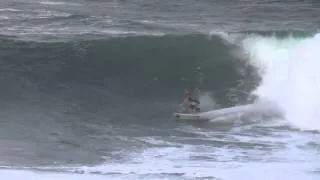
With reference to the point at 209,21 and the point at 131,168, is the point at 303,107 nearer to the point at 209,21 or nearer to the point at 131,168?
the point at 131,168

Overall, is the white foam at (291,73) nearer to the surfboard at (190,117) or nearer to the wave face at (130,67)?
the wave face at (130,67)

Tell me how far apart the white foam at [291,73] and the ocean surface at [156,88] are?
0.17ft

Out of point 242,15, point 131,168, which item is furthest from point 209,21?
point 131,168

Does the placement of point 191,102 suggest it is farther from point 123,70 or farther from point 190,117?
point 123,70

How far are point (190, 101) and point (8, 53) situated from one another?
763 centimetres

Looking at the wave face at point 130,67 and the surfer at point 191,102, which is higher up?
the wave face at point 130,67

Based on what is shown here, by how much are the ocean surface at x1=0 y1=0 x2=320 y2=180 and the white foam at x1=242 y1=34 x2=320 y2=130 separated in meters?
0.05

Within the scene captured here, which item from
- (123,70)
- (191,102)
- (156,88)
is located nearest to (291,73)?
(156,88)

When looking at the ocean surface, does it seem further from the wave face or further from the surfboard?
the surfboard

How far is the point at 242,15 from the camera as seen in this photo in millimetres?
32406

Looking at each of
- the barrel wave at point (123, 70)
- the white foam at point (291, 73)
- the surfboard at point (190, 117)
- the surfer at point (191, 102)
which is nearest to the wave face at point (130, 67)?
the barrel wave at point (123, 70)

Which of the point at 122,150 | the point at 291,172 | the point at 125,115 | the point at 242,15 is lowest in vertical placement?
the point at 291,172

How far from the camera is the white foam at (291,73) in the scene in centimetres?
2156

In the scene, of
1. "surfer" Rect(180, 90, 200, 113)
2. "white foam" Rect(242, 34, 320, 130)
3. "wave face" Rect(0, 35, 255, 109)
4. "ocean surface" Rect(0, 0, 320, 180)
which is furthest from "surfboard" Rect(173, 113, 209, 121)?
"white foam" Rect(242, 34, 320, 130)
